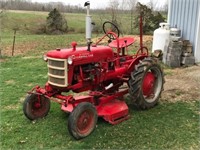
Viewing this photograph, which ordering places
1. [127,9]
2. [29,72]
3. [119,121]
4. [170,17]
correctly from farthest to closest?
[127,9] → [170,17] → [29,72] → [119,121]

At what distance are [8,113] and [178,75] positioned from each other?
15.1 ft

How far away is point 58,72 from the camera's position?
445 centimetres


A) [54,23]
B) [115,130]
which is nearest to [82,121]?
[115,130]

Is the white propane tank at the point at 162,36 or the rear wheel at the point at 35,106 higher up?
the white propane tank at the point at 162,36

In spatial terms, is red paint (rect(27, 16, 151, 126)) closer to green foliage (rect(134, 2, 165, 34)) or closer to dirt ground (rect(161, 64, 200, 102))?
dirt ground (rect(161, 64, 200, 102))

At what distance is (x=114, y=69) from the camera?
5176 millimetres

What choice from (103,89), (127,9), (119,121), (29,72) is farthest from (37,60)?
(127,9)

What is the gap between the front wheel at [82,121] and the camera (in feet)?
13.3

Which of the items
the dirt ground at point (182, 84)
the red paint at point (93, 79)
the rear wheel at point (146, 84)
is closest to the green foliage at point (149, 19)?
the dirt ground at point (182, 84)

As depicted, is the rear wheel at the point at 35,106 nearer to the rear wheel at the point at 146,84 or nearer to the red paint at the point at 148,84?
the rear wheel at the point at 146,84

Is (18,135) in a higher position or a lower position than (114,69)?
lower

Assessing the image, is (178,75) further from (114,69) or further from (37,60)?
(37,60)

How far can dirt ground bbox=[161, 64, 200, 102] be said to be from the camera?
19.9ft

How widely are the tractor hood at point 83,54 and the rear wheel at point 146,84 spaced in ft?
2.05
